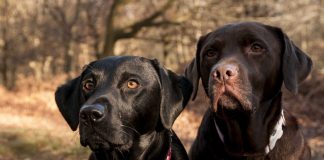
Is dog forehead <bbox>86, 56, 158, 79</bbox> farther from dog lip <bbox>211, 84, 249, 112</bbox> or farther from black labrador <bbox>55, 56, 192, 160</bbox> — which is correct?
dog lip <bbox>211, 84, 249, 112</bbox>

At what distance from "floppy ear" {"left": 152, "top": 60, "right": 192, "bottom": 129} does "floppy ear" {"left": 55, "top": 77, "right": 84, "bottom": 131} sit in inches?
26.9

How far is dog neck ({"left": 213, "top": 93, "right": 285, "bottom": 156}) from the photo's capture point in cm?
479

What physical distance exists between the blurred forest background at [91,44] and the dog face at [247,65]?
4448 millimetres

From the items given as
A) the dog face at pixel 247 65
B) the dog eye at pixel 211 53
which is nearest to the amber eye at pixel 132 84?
the dog face at pixel 247 65

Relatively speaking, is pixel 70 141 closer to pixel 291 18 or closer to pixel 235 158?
pixel 235 158

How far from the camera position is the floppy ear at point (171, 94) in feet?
15.1

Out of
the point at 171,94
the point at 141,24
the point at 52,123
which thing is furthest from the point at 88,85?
the point at 141,24

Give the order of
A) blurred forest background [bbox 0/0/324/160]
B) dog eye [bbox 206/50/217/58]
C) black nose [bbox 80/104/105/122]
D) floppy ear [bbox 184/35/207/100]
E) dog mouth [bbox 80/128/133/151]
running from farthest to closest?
1. blurred forest background [bbox 0/0/324/160]
2. floppy ear [bbox 184/35/207/100]
3. dog eye [bbox 206/50/217/58]
4. dog mouth [bbox 80/128/133/151]
5. black nose [bbox 80/104/105/122]

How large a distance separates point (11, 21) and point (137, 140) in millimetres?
21429

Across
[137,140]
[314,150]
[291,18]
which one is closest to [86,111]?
[137,140]

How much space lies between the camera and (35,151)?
360 inches

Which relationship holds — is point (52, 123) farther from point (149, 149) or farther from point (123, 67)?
point (123, 67)

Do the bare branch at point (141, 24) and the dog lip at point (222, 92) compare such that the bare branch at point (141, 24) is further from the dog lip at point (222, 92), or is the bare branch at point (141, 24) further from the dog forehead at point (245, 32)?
the dog lip at point (222, 92)

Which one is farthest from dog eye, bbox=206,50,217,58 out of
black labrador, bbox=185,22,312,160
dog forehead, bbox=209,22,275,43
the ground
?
the ground
